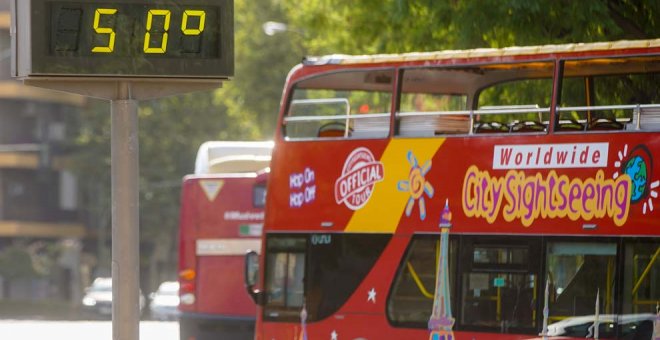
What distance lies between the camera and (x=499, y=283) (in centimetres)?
1338

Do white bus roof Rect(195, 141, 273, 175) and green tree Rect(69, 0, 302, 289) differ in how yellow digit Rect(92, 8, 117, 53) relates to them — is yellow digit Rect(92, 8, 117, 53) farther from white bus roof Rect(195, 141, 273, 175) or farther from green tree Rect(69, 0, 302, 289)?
green tree Rect(69, 0, 302, 289)

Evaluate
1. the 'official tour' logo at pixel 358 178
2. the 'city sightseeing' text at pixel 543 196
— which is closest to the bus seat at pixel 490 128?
the 'city sightseeing' text at pixel 543 196

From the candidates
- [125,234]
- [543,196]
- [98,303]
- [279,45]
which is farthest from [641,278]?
[98,303]

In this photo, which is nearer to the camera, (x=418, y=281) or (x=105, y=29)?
(x=105, y=29)

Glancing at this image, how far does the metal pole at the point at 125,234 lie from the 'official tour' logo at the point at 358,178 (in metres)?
5.57

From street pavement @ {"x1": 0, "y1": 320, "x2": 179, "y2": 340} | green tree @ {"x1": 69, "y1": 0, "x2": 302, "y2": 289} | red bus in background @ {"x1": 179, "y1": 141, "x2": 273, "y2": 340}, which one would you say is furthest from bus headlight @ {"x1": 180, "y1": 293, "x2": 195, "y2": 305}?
green tree @ {"x1": 69, "y1": 0, "x2": 302, "y2": 289}

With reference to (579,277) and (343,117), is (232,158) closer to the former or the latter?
(343,117)

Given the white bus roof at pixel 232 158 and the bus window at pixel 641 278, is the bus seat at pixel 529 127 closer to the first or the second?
the bus window at pixel 641 278

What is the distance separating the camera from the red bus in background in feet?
Result: 76.1

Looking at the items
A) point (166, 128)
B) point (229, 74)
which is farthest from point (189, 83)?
point (166, 128)

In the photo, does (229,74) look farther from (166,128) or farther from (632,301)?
(166,128)

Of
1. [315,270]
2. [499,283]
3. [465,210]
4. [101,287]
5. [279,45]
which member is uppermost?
[279,45]

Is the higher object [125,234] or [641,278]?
[125,234]

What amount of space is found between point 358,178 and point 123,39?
5.76 meters
